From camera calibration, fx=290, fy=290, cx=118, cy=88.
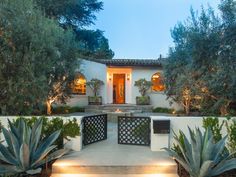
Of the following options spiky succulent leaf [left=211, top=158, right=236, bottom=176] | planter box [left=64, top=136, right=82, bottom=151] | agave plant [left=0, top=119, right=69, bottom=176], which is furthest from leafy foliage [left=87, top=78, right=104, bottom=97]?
spiky succulent leaf [left=211, top=158, right=236, bottom=176]

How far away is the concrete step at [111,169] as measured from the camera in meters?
7.20

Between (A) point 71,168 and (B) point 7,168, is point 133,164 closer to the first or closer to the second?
(A) point 71,168

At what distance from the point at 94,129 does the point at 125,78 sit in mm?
13814

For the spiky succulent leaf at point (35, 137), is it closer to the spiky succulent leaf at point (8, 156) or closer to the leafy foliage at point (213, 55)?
the spiky succulent leaf at point (8, 156)

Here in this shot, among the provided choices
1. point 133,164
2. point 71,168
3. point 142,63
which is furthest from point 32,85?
point 142,63

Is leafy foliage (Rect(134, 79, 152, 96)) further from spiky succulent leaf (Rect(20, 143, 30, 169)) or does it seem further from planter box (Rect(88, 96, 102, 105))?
spiky succulent leaf (Rect(20, 143, 30, 169))

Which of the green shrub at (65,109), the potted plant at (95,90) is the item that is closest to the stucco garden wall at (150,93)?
the potted plant at (95,90)

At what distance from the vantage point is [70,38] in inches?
757

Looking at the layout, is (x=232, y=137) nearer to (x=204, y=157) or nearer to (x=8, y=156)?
(x=204, y=157)

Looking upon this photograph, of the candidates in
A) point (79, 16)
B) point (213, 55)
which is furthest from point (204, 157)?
point (79, 16)

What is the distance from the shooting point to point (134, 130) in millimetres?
9656

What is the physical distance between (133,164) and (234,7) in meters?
7.92

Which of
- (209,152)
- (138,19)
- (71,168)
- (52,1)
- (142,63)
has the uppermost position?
(138,19)

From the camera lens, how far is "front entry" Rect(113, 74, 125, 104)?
78.7ft
